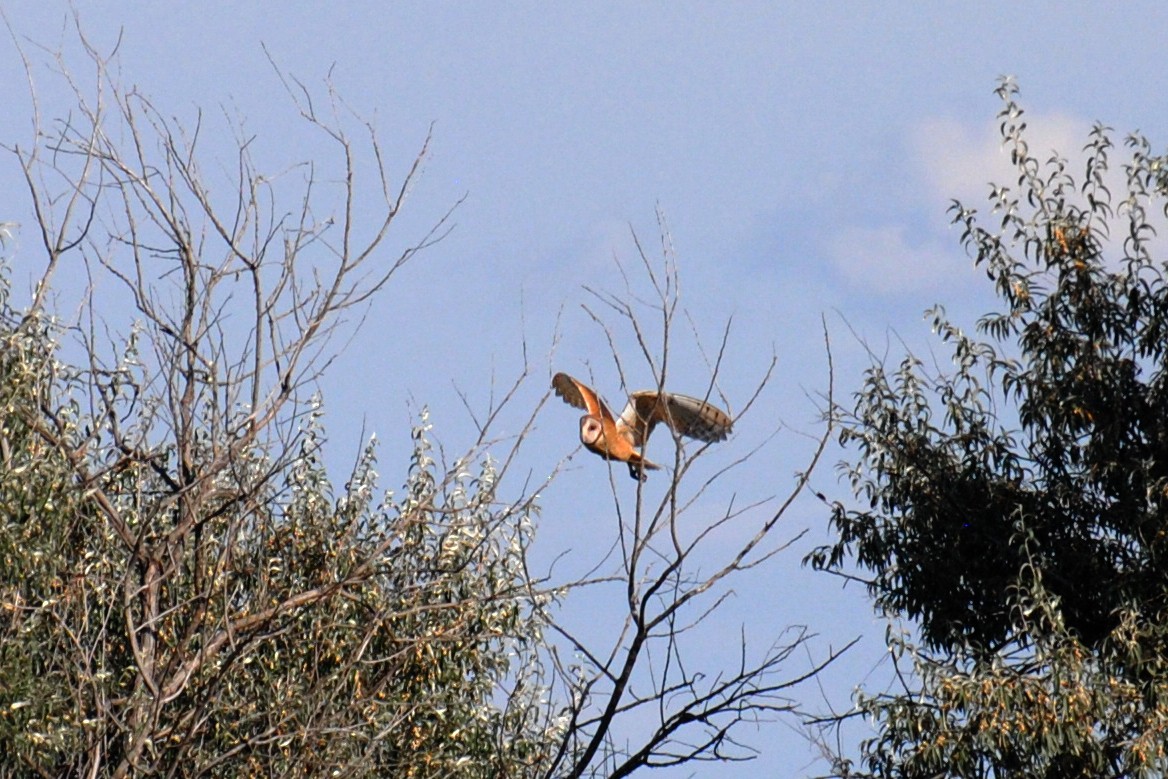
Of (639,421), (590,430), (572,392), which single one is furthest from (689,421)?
(572,392)

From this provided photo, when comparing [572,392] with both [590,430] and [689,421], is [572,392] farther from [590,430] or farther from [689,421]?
[689,421]

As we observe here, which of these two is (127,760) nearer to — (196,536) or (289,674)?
(196,536)

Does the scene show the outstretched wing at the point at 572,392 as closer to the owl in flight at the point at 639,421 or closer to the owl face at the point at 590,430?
the owl in flight at the point at 639,421

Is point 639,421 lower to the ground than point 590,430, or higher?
lower

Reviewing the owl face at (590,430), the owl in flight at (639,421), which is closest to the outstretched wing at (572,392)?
the owl in flight at (639,421)

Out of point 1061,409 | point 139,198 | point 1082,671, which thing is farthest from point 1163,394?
point 139,198

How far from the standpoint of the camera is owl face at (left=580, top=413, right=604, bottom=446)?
8.79 meters

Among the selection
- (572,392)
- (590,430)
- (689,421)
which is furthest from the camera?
(572,392)

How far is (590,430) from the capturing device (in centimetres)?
951

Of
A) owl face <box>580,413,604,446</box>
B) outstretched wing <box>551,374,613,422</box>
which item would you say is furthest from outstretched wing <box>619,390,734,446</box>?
outstretched wing <box>551,374,613,422</box>

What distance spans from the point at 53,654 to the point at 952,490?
7.65 meters

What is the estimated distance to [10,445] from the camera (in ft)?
23.7

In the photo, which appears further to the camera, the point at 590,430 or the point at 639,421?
the point at 590,430

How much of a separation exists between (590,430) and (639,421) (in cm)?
298
